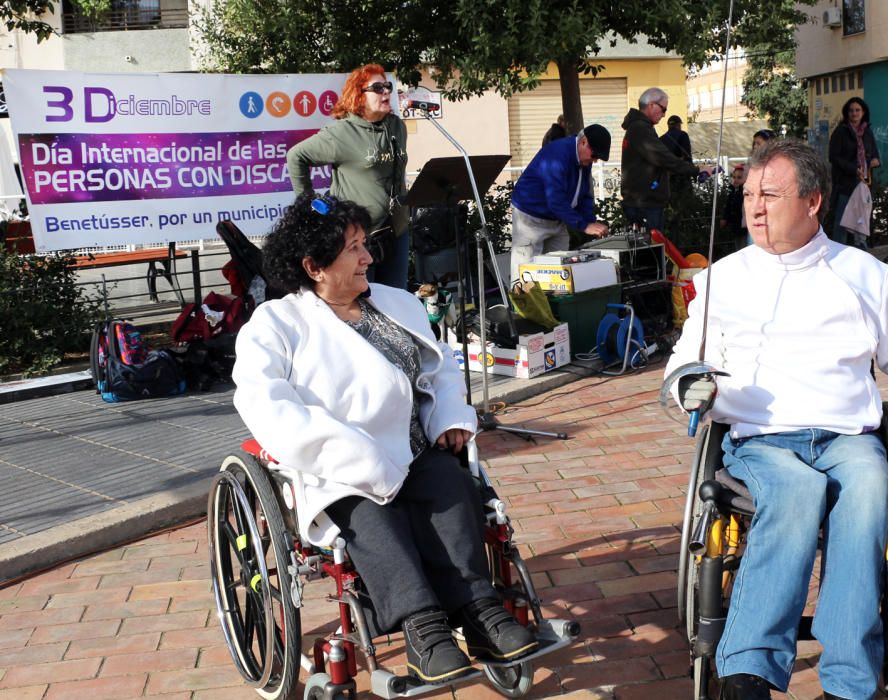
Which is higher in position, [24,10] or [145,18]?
[145,18]

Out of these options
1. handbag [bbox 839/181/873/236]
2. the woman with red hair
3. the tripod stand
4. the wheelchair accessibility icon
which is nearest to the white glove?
the tripod stand

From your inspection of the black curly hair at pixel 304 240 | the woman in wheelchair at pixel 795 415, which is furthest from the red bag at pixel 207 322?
the woman in wheelchair at pixel 795 415

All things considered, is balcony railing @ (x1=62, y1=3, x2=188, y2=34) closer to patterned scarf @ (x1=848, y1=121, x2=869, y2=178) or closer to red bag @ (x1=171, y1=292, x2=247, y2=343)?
patterned scarf @ (x1=848, y1=121, x2=869, y2=178)

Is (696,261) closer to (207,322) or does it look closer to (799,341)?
(207,322)

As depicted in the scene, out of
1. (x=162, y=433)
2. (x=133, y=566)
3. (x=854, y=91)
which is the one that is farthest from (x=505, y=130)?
(x=133, y=566)

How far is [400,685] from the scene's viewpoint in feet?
8.44

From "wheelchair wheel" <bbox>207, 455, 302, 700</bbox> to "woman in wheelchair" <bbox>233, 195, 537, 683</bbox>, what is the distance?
0.12m

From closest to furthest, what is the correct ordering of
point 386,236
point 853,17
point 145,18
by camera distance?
point 386,236, point 853,17, point 145,18

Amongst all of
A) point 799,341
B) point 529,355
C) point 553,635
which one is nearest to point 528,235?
point 529,355

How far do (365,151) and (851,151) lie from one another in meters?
6.71

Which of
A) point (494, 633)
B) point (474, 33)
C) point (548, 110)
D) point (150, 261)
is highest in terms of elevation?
point (548, 110)

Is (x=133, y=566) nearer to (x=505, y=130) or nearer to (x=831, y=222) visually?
(x=831, y=222)

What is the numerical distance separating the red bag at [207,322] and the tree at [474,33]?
3.30 metres

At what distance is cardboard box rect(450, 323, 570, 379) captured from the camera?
7016mm
